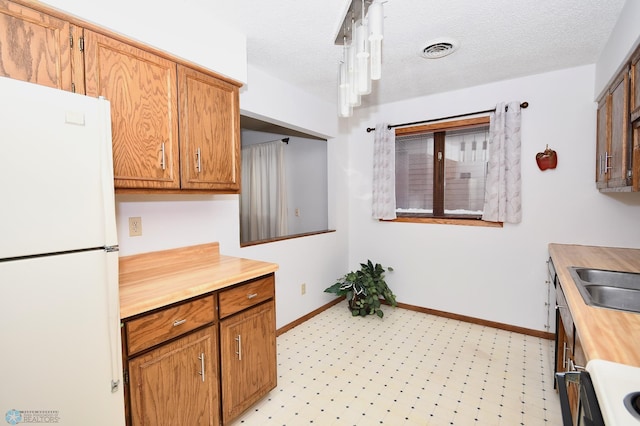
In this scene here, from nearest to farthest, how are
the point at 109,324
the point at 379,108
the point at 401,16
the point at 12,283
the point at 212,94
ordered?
1. the point at 12,283
2. the point at 109,324
3. the point at 401,16
4. the point at 212,94
5. the point at 379,108

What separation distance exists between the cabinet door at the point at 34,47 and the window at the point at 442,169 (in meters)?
2.96

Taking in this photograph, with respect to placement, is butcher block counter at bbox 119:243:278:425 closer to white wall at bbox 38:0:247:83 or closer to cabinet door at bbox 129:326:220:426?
cabinet door at bbox 129:326:220:426

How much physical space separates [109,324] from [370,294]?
103 inches

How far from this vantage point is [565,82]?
8.63 ft

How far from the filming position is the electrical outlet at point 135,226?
1854mm

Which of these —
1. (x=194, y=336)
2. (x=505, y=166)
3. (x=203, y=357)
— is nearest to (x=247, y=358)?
(x=203, y=357)

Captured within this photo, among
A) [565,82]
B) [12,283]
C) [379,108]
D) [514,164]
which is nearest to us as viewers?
[12,283]

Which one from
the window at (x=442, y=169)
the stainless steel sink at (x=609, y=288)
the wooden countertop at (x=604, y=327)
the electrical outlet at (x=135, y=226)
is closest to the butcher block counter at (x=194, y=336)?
the electrical outlet at (x=135, y=226)

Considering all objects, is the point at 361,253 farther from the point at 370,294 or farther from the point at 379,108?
the point at 379,108

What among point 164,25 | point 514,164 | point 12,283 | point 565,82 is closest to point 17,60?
point 164,25

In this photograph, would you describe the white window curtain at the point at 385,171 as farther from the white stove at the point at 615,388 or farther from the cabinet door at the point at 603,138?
the white stove at the point at 615,388

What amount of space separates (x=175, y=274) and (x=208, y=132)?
0.87 meters

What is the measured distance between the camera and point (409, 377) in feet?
7.40

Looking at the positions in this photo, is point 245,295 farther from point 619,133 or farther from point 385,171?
point 619,133
